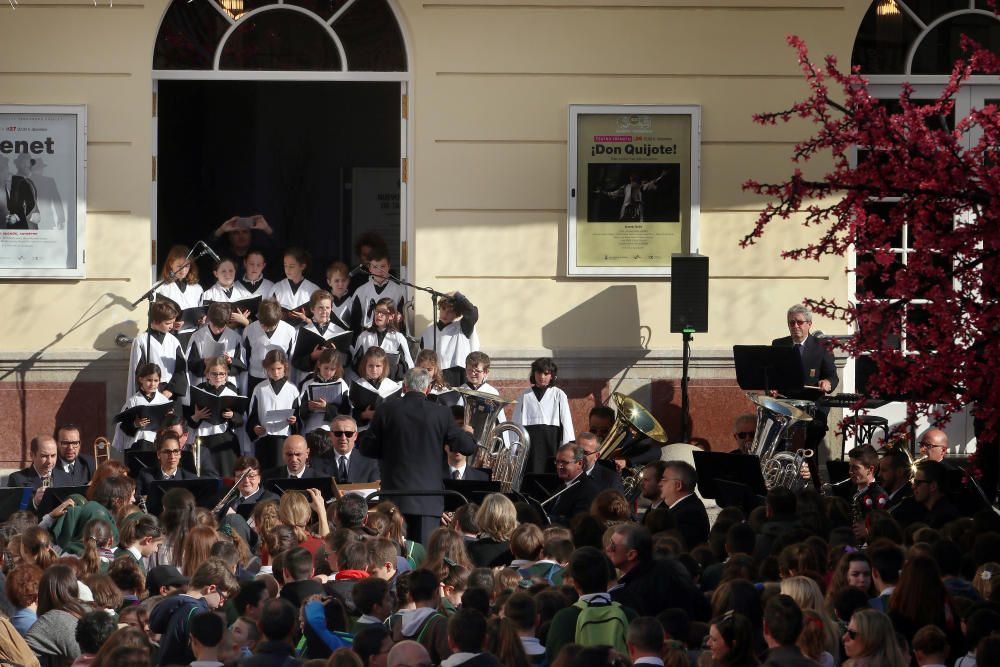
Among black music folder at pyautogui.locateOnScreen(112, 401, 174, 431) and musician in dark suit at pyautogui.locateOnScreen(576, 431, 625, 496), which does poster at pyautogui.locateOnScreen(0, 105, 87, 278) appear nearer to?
black music folder at pyautogui.locateOnScreen(112, 401, 174, 431)

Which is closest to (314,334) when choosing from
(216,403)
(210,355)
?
(210,355)

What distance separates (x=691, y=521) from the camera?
A: 9.95 metres

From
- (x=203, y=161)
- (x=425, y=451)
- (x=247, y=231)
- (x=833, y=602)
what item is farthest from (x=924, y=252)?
(x=203, y=161)

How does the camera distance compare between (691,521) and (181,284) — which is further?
(181,284)

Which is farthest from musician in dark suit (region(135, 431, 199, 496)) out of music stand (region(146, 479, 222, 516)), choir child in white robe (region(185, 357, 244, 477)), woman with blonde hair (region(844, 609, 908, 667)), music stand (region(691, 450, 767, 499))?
woman with blonde hair (region(844, 609, 908, 667))

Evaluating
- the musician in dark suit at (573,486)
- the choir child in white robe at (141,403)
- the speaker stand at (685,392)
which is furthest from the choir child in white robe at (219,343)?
the speaker stand at (685,392)

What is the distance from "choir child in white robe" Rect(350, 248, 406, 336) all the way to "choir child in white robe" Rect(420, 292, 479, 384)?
44cm

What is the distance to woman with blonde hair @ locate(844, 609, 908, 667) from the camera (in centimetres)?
633

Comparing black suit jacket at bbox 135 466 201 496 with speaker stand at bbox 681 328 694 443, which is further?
speaker stand at bbox 681 328 694 443

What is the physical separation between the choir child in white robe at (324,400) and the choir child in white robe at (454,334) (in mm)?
1083

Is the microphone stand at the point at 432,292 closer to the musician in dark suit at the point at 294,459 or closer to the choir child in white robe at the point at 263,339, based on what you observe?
the choir child in white robe at the point at 263,339

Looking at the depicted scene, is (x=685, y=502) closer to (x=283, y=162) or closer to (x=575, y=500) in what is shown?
(x=575, y=500)

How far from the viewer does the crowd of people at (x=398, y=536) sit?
6.49 metres

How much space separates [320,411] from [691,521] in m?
4.13
